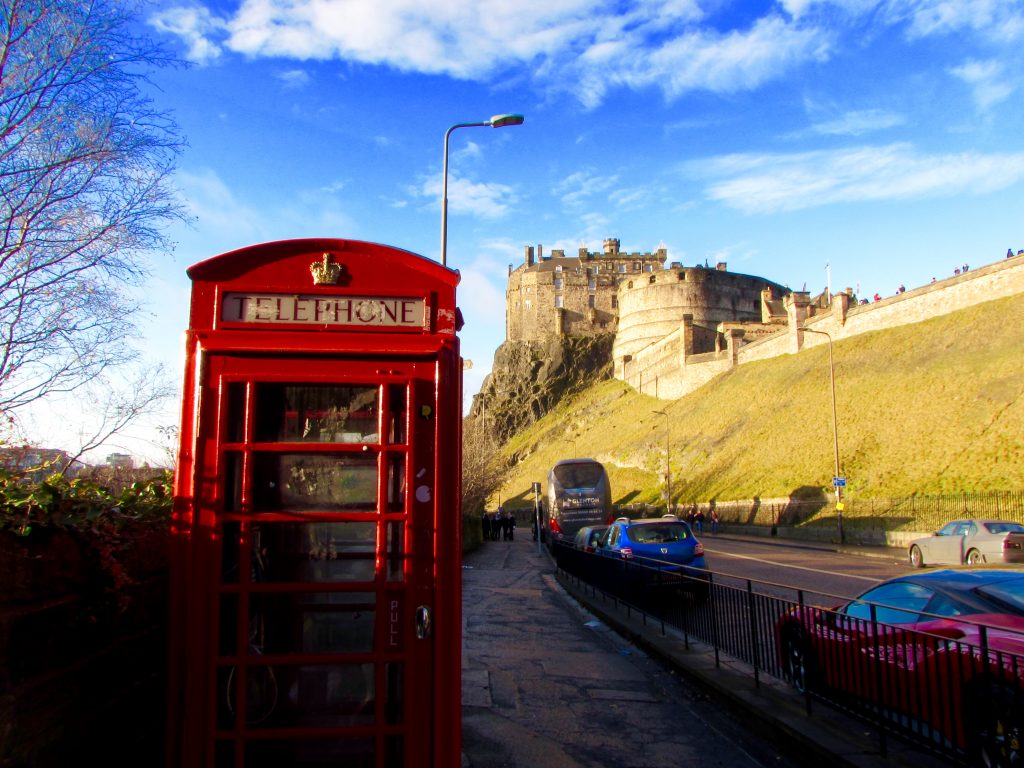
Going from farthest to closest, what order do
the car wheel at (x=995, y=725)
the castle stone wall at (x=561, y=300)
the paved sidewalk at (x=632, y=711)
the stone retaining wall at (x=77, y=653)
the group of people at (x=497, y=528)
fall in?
the castle stone wall at (x=561, y=300), the group of people at (x=497, y=528), the paved sidewalk at (x=632, y=711), the car wheel at (x=995, y=725), the stone retaining wall at (x=77, y=653)

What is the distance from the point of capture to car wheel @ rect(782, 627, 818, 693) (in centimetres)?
731

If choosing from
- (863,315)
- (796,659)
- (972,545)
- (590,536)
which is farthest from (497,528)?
(796,659)

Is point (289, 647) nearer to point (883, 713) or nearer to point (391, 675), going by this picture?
point (391, 675)

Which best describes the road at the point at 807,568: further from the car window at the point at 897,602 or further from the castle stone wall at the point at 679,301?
the castle stone wall at the point at 679,301

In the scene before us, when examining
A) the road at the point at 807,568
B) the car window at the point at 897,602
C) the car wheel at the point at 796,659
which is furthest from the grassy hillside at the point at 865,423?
the car wheel at the point at 796,659

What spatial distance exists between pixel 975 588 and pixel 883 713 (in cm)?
167

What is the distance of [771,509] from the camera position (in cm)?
4334

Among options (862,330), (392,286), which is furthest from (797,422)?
(392,286)

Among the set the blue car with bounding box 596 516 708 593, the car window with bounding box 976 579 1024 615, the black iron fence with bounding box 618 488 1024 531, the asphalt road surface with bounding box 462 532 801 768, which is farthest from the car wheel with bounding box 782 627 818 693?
the black iron fence with bounding box 618 488 1024 531

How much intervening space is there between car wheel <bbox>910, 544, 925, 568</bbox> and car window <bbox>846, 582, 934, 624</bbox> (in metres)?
17.5

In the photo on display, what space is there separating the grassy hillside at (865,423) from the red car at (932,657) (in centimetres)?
2893

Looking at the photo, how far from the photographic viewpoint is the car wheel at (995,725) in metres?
4.79

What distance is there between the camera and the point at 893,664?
6031 millimetres

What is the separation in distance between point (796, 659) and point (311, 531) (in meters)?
5.44
